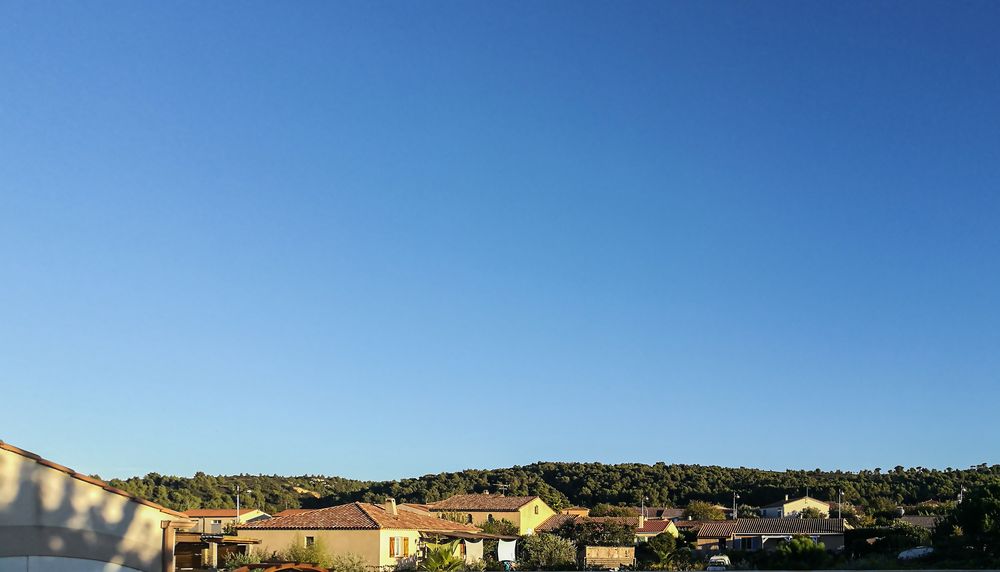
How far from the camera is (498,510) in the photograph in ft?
237

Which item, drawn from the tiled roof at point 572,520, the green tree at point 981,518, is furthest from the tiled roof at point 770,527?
the green tree at point 981,518

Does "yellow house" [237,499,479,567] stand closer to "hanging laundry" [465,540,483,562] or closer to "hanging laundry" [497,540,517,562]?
"hanging laundry" [465,540,483,562]

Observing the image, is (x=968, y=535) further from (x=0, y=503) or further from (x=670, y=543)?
(x=0, y=503)

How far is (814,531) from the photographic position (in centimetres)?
5591

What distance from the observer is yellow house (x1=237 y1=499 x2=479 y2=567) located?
44.2 metres

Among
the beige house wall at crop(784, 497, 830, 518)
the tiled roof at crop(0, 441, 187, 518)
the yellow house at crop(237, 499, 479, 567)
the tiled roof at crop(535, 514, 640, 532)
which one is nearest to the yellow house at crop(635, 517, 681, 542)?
the tiled roof at crop(535, 514, 640, 532)

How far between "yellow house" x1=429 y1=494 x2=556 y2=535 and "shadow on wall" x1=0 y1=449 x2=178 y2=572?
51558 mm

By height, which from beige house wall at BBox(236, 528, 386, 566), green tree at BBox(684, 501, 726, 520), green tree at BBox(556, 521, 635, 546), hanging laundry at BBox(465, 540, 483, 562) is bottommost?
green tree at BBox(684, 501, 726, 520)

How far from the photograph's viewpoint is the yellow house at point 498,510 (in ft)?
234

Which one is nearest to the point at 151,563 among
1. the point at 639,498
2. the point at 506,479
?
the point at 639,498

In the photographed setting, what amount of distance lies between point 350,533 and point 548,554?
882 centimetres

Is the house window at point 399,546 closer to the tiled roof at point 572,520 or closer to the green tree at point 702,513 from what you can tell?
the tiled roof at point 572,520

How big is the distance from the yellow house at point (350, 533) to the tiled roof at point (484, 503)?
78.5ft

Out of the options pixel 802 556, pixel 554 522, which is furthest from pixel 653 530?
pixel 802 556
